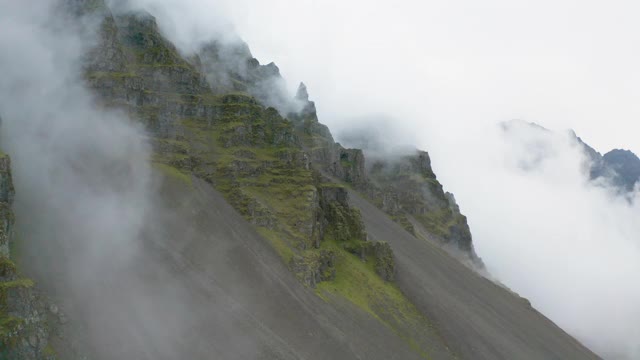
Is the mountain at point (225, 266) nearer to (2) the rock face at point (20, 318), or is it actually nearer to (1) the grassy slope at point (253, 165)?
(2) the rock face at point (20, 318)

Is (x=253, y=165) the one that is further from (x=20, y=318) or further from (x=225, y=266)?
(x=20, y=318)

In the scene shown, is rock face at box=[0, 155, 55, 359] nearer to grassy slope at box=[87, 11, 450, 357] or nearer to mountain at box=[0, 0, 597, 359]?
mountain at box=[0, 0, 597, 359]

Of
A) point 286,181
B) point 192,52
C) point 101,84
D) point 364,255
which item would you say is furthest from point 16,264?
point 192,52

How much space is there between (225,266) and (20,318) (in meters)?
39.8

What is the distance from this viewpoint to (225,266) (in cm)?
10175

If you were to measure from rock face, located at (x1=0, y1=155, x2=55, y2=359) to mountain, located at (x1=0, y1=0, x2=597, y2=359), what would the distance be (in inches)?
7.8

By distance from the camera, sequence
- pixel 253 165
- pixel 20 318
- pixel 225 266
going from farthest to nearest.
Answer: pixel 253 165
pixel 225 266
pixel 20 318

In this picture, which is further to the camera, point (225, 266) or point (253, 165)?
point (253, 165)

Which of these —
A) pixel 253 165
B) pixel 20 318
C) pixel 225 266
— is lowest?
pixel 20 318

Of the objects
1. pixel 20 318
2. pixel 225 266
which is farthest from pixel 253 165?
pixel 20 318

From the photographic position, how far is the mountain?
257 feet

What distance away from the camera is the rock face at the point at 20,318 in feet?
211

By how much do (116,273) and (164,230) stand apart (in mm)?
16567

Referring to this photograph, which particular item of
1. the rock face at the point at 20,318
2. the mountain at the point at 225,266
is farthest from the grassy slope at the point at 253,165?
the rock face at the point at 20,318
